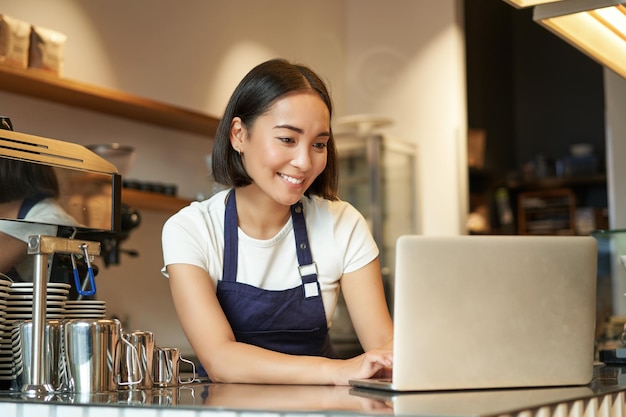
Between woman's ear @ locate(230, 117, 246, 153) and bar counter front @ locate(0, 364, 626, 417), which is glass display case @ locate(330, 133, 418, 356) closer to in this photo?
woman's ear @ locate(230, 117, 246, 153)

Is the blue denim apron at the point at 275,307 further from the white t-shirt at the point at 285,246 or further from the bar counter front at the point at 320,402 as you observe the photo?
the bar counter front at the point at 320,402

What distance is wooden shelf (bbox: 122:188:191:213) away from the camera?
3762 mm

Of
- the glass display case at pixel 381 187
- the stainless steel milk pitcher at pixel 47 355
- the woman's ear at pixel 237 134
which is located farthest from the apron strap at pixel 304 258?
the glass display case at pixel 381 187

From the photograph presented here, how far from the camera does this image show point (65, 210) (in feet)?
5.85

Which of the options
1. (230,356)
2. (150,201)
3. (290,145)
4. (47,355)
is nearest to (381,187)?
(150,201)

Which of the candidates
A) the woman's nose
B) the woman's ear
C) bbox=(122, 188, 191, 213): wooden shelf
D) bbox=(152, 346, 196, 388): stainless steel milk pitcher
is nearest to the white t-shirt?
the woman's ear

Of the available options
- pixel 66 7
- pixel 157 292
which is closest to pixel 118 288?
pixel 157 292

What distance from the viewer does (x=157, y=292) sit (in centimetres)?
423

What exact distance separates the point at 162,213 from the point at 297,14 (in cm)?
167

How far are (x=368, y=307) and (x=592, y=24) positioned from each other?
0.90 m

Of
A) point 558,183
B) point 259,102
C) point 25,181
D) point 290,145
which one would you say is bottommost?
point 25,181

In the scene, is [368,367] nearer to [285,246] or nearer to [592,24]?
[285,246]

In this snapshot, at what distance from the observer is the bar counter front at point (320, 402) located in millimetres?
1149

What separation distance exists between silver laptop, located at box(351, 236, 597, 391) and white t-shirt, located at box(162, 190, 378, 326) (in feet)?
2.20
